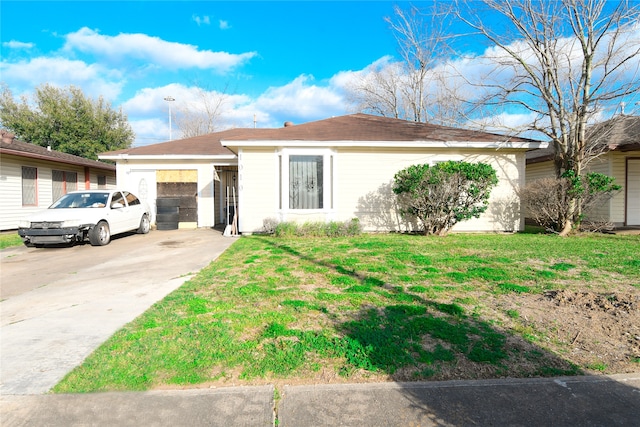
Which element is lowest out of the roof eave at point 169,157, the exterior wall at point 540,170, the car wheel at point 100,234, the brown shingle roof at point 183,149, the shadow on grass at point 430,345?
the shadow on grass at point 430,345

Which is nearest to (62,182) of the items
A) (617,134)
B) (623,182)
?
(617,134)

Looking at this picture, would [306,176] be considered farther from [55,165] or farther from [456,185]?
[55,165]

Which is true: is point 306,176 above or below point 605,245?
above

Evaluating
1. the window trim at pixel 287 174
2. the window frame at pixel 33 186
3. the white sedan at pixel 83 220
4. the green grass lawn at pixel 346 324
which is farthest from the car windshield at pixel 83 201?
the green grass lawn at pixel 346 324

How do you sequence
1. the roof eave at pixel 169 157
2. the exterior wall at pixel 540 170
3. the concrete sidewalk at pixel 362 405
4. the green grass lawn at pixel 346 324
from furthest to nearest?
the exterior wall at pixel 540 170 < the roof eave at pixel 169 157 < the green grass lawn at pixel 346 324 < the concrete sidewalk at pixel 362 405

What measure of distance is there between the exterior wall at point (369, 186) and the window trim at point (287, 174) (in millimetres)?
66

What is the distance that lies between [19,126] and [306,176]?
31041 millimetres

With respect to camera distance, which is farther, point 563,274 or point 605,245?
point 605,245

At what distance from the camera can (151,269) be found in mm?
6781

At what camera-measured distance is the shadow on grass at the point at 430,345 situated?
9.50 ft

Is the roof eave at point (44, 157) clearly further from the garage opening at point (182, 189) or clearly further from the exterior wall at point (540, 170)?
the exterior wall at point (540, 170)

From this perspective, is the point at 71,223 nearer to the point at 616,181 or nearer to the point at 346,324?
the point at 346,324

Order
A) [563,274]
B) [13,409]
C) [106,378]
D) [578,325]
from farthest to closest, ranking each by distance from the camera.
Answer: [563,274]
[578,325]
[106,378]
[13,409]

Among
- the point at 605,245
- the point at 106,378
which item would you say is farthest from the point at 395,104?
the point at 106,378
